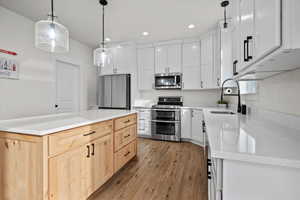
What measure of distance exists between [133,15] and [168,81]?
1.78 meters

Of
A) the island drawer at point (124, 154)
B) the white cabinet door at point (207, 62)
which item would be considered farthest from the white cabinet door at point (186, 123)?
the island drawer at point (124, 154)

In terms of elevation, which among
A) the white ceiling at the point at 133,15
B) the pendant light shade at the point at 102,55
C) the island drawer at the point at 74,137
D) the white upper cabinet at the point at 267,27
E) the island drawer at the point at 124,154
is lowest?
the island drawer at the point at 124,154

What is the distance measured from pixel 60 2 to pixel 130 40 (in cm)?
188

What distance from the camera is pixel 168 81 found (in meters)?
3.82

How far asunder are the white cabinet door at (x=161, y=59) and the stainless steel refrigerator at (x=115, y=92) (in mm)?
894

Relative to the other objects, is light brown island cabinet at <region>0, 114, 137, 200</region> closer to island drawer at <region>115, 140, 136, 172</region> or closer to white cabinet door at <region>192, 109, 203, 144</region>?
island drawer at <region>115, 140, 136, 172</region>

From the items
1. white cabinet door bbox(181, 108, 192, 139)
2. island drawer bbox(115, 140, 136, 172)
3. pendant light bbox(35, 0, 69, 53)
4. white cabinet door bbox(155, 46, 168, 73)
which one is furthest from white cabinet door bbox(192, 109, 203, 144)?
pendant light bbox(35, 0, 69, 53)

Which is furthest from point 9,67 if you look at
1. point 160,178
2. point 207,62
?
point 207,62

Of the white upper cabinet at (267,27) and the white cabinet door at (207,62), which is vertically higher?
the white cabinet door at (207,62)

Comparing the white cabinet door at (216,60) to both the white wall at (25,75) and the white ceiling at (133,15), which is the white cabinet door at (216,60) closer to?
the white ceiling at (133,15)

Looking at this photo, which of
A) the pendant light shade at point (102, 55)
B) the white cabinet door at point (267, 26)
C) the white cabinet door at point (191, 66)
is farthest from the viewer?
the white cabinet door at point (191, 66)

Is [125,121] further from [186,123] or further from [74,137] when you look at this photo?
[186,123]

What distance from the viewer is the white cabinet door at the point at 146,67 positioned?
4000mm

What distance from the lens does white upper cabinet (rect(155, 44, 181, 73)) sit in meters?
3.77
